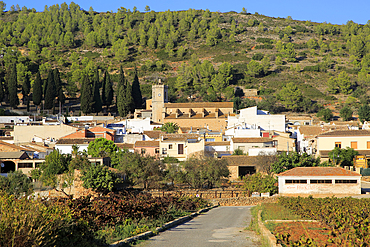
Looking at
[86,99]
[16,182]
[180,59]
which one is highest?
[180,59]

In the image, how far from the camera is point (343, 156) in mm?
43125

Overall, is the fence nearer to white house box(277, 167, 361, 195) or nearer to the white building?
white house box(277, 167, 361, 195)

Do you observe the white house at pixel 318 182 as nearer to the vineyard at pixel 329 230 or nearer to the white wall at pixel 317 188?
the white wall at pixel 317 188

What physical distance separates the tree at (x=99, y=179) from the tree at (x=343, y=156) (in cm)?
2251

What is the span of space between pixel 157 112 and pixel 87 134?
2646cm

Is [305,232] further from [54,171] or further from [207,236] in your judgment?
[54,171]

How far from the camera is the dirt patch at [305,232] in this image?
1085 cm

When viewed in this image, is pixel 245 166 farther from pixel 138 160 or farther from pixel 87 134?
pixel 87 134

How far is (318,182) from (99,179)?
1482cm

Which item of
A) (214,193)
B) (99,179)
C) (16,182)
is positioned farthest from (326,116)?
(16,182)

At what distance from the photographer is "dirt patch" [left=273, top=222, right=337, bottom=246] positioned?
1085 cm

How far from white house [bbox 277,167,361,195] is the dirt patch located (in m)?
15.9

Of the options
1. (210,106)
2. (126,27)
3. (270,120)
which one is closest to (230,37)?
(126,27)

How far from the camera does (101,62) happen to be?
436 ft
